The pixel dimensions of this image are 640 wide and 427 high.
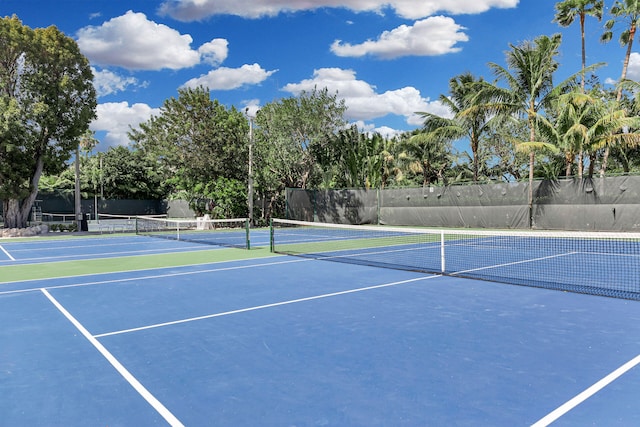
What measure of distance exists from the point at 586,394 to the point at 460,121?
2386cm

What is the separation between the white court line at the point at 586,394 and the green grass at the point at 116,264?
9333 mm

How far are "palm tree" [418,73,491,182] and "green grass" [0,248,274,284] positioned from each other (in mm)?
15059

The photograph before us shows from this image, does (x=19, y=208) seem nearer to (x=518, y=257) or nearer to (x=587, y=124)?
(x=518, y=257)

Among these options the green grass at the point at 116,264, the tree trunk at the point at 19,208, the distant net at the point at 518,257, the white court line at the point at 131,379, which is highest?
the tree trunk at the point at 19,208

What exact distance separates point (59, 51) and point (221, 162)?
9.73 meters

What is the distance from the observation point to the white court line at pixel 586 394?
304 cm

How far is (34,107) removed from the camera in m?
21.7

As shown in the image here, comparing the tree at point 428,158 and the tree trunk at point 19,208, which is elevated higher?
the tree at point 428,158

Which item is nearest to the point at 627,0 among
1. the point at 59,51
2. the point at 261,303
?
the point at 261,303

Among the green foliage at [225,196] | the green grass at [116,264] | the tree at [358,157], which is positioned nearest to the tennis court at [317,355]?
the green grass at [116,264]

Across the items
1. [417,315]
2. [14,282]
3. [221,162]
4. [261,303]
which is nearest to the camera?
[417,315]

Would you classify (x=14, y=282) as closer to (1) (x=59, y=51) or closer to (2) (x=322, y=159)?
(1) (x=59, y=51)

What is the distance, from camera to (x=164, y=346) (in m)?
4.73

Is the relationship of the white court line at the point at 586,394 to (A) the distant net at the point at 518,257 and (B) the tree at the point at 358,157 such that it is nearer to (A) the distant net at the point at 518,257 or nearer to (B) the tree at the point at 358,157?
(A) the distant net at the point at 518,257
